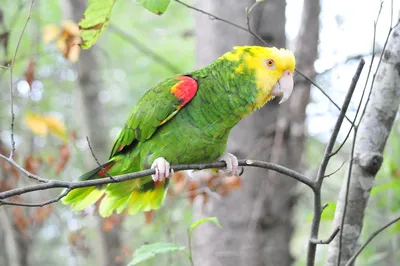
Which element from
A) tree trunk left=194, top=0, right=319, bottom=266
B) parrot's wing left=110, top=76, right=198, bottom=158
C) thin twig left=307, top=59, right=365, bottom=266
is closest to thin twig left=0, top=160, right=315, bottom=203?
thin twig left=307, top=59, right=365, bottom=266

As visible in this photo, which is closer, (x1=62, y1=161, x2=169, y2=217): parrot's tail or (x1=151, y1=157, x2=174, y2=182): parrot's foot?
(x1=151, y1=157, x2=174, y2=182): parrot's foot

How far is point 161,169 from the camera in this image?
6.51 ft

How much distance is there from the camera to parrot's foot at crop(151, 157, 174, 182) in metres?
1.98

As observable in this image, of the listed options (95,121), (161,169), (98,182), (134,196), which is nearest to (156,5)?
(98,182)

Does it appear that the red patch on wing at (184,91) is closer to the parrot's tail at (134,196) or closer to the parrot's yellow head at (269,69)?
the parrot's yellow head at (269,69)

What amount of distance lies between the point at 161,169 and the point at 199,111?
350 millimetres

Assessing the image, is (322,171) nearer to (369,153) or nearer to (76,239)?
(369,153)

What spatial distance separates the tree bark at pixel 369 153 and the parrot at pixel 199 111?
39 centimetres

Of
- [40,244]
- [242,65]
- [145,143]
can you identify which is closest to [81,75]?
Result: [145,143]

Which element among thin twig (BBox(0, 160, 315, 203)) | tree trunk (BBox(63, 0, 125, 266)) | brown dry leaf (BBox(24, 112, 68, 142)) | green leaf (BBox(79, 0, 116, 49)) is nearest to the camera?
thin twig (BBox(0, 160, 315, 203))

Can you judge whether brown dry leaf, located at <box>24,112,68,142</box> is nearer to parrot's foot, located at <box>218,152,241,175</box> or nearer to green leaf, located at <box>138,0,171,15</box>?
parrot's foot, located at <box>218,152,241,175</box>

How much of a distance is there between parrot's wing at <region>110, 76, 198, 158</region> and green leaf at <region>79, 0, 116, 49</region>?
509 millimetres

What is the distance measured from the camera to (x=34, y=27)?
5191 millimetres

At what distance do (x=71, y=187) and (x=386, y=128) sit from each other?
49.4 inches
